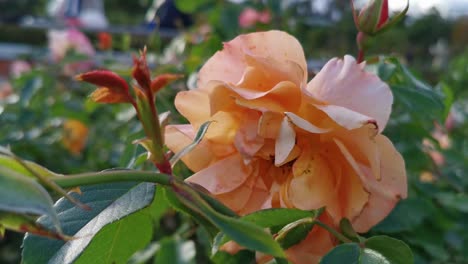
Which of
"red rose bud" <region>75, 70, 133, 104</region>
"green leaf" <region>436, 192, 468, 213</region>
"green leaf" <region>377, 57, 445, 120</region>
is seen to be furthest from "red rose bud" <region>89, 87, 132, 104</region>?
"green leaf" <region>436, 192, 468, 213</region>

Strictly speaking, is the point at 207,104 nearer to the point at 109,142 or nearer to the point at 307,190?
the point at 307,190

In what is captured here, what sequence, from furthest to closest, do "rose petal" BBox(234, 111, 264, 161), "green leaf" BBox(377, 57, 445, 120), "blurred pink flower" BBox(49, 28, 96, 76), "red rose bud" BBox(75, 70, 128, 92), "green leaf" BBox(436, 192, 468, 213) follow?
"blurred pink flower" BBox(49, 28, 96, 76) → "green leaf" BBox(436, 192, 468, 213) → "green leaf" BBox(377, 57, 445, 120) → "rose petal" BBox(234, 111, 264, 161) → "red rose bud" BBox(75, 70, 128, 92)

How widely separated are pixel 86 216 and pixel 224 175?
0.10 m

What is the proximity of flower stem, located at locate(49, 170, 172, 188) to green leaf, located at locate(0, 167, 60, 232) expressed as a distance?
4cm

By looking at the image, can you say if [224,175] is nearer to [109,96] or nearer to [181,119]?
[109,96]

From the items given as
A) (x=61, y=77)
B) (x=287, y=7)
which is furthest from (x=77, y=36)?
(x=287, y=7)

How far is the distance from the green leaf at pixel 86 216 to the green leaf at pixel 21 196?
101 millimetres

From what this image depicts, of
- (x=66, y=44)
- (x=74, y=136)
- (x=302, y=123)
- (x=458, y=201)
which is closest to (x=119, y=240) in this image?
(x=302, y=123)

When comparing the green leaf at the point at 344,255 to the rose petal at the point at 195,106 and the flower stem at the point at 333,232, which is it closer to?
the flower stem at the point at 333,232

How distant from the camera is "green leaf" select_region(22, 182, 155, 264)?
15.8 inches

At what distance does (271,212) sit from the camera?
1.35 ft

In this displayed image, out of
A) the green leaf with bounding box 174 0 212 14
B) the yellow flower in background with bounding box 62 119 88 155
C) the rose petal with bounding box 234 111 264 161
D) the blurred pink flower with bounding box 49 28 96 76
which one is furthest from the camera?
the blurred pink flower with bounding box 49 28 96 76

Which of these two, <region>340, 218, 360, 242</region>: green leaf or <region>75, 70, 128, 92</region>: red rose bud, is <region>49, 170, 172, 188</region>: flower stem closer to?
<region>75, 70, 128, 92</region>: red rose bud

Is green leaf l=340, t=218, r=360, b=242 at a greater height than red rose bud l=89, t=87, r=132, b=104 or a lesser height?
lesser
